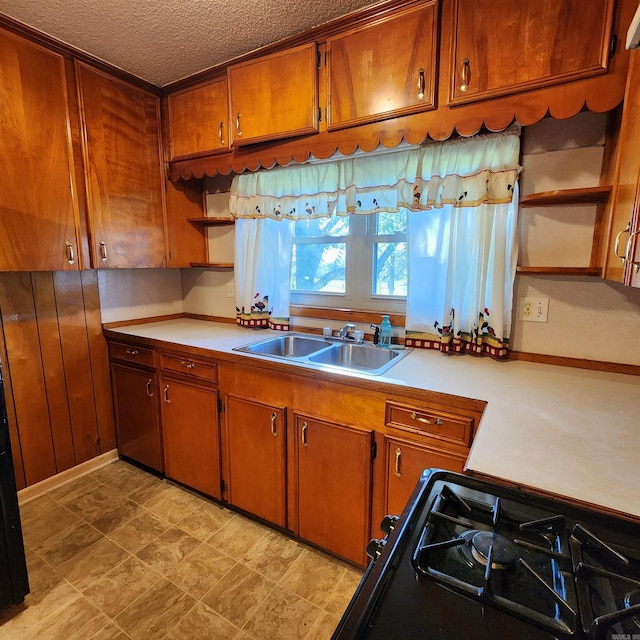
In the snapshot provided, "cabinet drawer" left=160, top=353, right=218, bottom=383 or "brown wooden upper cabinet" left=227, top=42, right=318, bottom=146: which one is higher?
"brown wooden upper cabinet" left=227, top=42, right=318, bottom=146

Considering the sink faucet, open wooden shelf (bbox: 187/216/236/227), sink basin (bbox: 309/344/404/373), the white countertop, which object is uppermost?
open wooden shelf (bbox: 187/216/236/227)

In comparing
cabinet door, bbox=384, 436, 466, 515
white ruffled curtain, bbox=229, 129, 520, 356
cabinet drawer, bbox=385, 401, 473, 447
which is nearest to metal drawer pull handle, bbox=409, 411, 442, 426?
cabinet drawer, bbox=385, 401, 473, 447

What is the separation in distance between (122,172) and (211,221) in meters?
0.59

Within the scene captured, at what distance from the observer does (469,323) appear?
69.9 inches

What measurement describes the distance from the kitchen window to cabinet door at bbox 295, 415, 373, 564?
826 mm

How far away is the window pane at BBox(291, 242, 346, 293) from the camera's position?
229 cm

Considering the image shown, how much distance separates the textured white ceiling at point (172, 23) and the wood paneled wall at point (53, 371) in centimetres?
124

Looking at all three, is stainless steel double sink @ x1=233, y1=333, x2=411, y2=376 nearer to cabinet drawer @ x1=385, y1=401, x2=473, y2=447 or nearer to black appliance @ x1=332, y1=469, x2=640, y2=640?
cabinet drawer @ x1=385, y1=401, x2=473, y2=447

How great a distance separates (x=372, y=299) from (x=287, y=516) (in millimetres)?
1250

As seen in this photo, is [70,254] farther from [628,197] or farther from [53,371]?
[628,197]

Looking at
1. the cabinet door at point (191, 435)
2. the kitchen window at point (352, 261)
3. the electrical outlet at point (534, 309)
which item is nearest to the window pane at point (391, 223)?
the kitchen window at point (352, 261)

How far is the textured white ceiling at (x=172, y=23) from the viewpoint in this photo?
1.54 metres

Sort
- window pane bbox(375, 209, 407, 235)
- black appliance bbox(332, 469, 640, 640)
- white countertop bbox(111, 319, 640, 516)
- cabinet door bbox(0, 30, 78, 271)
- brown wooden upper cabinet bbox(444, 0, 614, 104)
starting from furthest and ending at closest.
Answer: window pane bbox(375, 209, 407, 235) < cabinet door bbox(0, 30, 78, 271) < brown wooden upper cabinet bbox(444, 0, 614, 104) < white countertop bbox(111, 319, 640, 516) < black appliance bbox(332, 469, 640, 640)

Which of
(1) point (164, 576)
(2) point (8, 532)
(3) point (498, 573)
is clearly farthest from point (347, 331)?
(2) point (8, 532)
